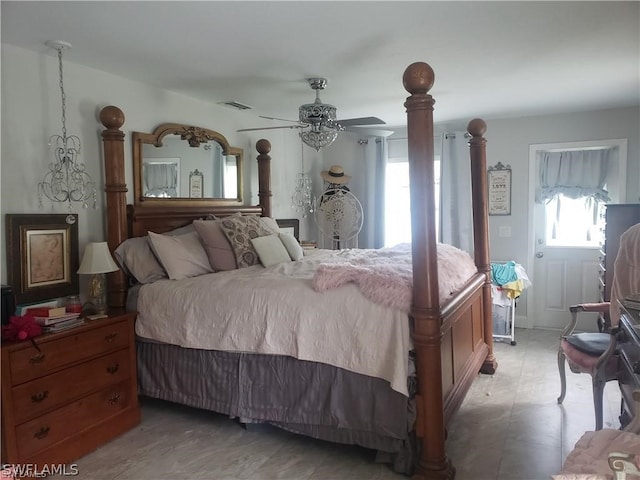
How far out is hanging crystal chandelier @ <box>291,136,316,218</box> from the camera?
213 inches

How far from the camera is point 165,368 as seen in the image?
296 centimetres

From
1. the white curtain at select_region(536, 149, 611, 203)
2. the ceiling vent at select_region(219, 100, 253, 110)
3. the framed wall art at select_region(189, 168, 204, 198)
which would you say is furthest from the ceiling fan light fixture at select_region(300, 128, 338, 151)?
the white curtain at select_region(536, 149, 611, 203)

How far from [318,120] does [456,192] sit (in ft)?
7.72

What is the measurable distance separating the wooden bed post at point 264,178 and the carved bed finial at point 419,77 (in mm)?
2586

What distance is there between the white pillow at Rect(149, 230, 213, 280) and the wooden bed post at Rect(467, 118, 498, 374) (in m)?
2.09

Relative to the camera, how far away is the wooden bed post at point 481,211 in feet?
11.8

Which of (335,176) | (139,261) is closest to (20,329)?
(139,261)

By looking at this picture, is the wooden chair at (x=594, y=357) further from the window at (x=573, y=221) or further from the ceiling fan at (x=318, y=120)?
the window at (x=573, y=221)

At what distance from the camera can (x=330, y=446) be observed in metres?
2.62

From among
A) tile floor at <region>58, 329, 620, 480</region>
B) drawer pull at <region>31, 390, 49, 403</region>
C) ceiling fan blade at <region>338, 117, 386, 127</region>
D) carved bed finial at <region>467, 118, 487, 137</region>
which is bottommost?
tile floor at <region>58, 329, 620, 480</region>

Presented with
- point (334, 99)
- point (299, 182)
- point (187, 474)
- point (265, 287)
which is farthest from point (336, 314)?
point (299, 182)

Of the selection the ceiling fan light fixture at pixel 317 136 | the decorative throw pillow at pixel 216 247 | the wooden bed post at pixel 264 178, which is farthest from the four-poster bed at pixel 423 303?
the ceiling fan light fixture at pixel 317 136

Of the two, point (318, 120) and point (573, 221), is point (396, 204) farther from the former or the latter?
point (318, 120)

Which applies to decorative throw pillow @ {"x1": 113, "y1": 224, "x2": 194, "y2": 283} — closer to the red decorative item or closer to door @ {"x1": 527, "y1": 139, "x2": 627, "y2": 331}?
the red decorative item
